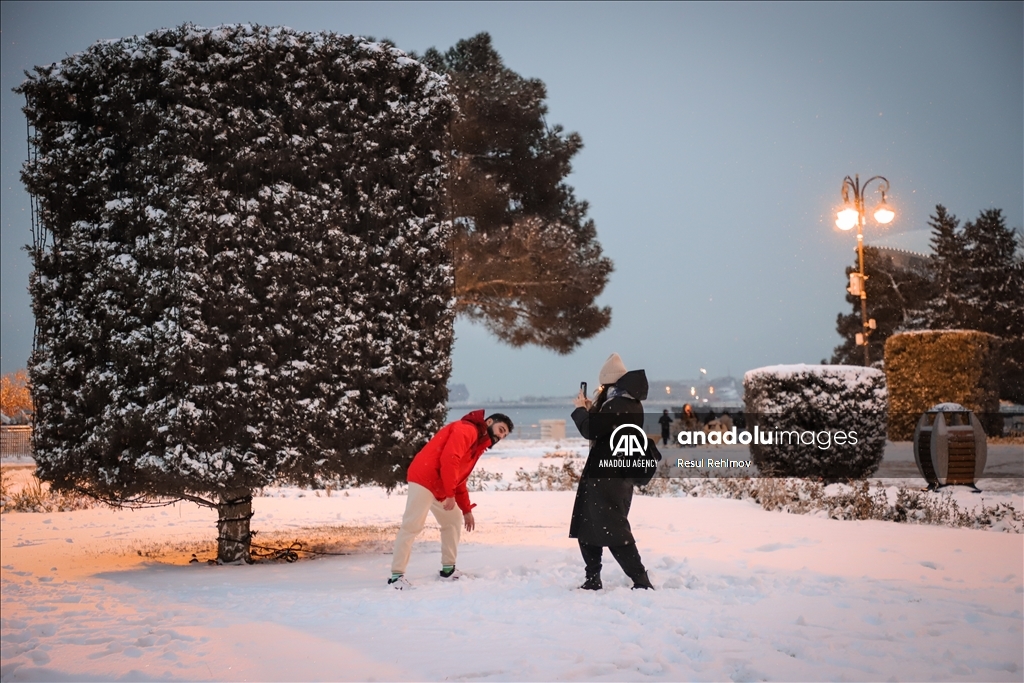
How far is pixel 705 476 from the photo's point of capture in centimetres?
1475

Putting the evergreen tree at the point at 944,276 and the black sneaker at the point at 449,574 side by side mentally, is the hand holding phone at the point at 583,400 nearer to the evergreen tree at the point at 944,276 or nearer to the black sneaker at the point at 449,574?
the black sneaker at the point at 449,574

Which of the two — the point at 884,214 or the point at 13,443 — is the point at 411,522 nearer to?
the point at 884,214

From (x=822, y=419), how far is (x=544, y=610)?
842 cm

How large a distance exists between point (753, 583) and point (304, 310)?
4.97m

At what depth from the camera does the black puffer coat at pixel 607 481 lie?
6348 mm

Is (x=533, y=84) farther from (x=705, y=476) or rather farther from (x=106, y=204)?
(x=106, y=204)

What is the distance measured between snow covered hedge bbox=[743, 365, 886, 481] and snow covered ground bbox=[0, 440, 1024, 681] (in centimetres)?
263

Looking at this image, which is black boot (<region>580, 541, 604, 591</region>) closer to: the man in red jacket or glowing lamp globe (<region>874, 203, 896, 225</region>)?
the man in red jacket

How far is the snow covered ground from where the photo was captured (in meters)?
4.79

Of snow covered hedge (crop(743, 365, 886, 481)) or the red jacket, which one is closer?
the red jacket

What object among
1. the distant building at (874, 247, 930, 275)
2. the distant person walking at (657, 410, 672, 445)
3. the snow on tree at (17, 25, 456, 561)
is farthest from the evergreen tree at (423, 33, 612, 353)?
the distant building at (874, 247, 930, 275)

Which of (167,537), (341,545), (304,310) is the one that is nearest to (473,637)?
(304,310)

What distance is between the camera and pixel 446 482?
23.3 ft

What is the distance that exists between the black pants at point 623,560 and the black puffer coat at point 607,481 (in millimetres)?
93
